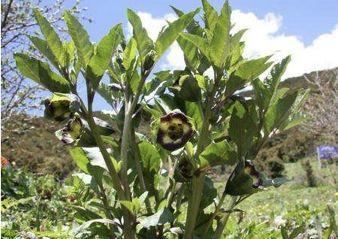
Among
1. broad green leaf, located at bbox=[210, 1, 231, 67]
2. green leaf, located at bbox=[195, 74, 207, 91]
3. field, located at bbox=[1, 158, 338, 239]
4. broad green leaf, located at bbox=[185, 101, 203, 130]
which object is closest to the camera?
broad green leaf, located at bbox=[210, 1, 231, 67]

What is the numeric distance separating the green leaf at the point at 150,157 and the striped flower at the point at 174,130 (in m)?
0.19

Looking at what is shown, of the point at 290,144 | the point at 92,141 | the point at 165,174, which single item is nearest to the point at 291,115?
the point at 165,174

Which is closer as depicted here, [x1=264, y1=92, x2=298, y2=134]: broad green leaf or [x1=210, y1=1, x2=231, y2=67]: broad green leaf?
[x1=210, y1=1, x2=231, y2=67]: broad green leaf

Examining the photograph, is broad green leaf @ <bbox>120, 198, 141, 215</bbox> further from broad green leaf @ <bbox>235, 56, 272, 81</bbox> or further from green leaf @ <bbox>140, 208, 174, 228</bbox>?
broad green leaf @ <bbox>235, 56, 272, 81</bbox>

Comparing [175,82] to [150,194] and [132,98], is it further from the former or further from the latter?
[150,194]

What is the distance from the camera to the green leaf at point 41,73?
41.2 inches

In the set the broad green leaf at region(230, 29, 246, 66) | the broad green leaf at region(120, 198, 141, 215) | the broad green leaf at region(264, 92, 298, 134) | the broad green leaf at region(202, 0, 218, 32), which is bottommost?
the broad green leaf at region(120, 198, 141, 215)

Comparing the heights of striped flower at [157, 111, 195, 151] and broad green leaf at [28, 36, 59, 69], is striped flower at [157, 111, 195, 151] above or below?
below

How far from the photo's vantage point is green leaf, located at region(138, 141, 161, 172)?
122cm

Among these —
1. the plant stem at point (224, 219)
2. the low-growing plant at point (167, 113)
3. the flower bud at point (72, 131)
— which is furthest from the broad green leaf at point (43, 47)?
the plant stem at point (224, 219)

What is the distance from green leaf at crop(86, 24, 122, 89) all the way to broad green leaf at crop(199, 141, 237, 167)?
0.24 meters

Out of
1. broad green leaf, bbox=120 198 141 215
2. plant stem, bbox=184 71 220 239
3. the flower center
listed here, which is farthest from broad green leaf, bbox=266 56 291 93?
broad green leaf, bbox=120 198 141 215

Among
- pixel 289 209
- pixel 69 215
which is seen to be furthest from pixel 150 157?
pixel 289 209

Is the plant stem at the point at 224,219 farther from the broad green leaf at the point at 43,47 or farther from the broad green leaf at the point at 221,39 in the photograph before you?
the broad green leaf at the point at 43,47
